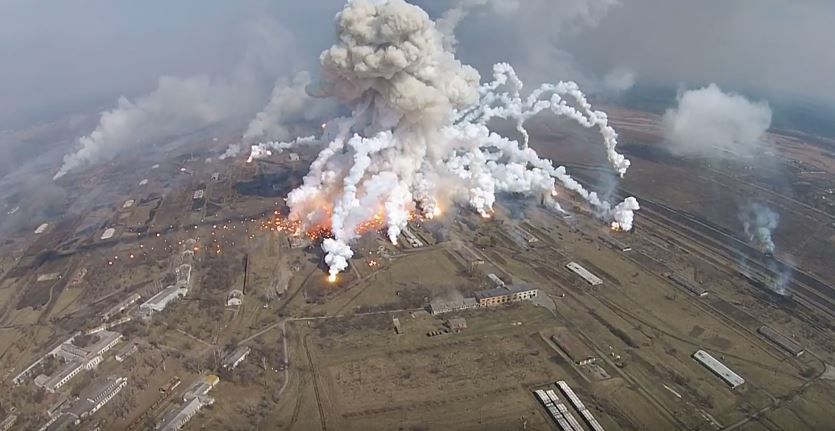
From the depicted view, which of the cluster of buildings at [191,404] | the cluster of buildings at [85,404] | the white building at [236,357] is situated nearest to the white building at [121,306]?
the cluster of buildings at [85,404]

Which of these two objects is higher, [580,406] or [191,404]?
[580,406]

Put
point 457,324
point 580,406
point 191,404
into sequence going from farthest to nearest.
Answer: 1. point 457,324
2. point 191,404
3. point 580,406

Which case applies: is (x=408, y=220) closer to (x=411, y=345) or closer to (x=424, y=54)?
(x=424, y=54)

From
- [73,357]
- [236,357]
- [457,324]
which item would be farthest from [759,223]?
[73,357]

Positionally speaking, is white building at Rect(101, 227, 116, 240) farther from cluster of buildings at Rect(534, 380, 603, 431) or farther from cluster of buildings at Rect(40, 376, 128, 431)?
cluster of buildings at Rect(534, 380, 603, 431)

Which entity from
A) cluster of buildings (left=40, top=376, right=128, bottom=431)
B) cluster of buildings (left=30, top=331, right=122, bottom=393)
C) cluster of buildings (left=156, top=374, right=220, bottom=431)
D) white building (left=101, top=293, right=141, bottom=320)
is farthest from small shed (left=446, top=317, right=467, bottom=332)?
white building (left=101, top=293, right=141, bottom=320)

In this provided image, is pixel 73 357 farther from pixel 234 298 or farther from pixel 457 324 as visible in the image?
pixel 457 324

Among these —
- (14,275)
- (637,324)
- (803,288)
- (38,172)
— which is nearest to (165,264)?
(14,275)
